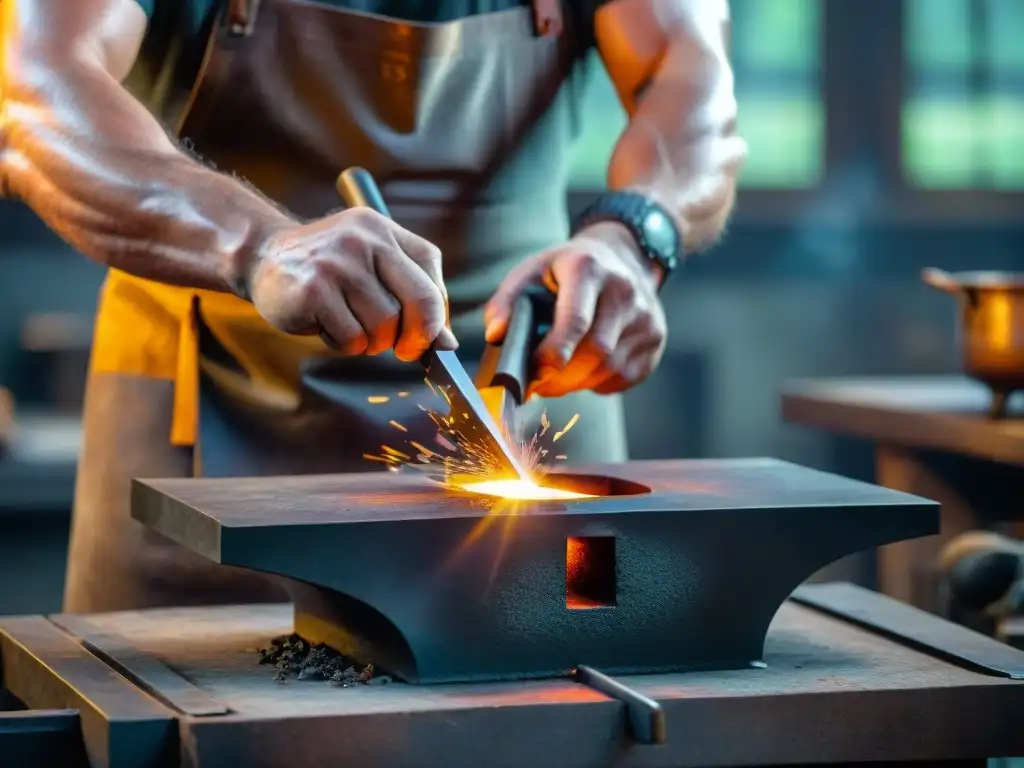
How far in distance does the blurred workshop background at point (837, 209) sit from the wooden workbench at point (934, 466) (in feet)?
6.39

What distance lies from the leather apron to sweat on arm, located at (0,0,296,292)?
14 cm

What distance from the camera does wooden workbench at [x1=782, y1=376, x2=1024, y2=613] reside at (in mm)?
2859

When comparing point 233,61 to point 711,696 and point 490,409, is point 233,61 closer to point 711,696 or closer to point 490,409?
point 490,409

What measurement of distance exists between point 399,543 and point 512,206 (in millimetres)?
763

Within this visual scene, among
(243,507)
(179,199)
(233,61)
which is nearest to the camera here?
(243,507)

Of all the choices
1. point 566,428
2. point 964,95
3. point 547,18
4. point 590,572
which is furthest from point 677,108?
point 964,95

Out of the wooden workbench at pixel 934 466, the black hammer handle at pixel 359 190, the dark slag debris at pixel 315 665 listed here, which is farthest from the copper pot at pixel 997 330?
the dark slag debris at pixel 315 665

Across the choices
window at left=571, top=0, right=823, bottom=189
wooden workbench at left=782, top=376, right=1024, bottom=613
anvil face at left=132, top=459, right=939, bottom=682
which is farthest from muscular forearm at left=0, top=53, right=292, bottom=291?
window at left=571, top=0, right=823, bottom=189

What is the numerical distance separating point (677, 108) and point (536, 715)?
0.93 metres

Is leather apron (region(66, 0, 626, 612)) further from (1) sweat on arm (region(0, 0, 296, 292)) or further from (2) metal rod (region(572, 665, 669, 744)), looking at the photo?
(2) metal rod (region(572, 665, 669, 744))

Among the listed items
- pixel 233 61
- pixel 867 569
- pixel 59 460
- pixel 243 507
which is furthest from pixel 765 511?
pixel 867 569

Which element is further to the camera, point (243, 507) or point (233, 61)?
point (233, 61)

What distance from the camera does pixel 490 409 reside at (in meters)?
1.71

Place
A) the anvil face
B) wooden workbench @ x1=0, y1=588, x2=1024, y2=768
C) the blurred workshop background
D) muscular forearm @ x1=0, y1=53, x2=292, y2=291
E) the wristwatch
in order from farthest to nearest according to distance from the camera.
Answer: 1. the blurred workshop background
2. the wristwatch
3. muscular forearm @ x1=0, y1=53, x2=292, y2=291
4. the anvil face
5. wooden workbench @ x1=0, y1=588, x2=1024, y2=768
